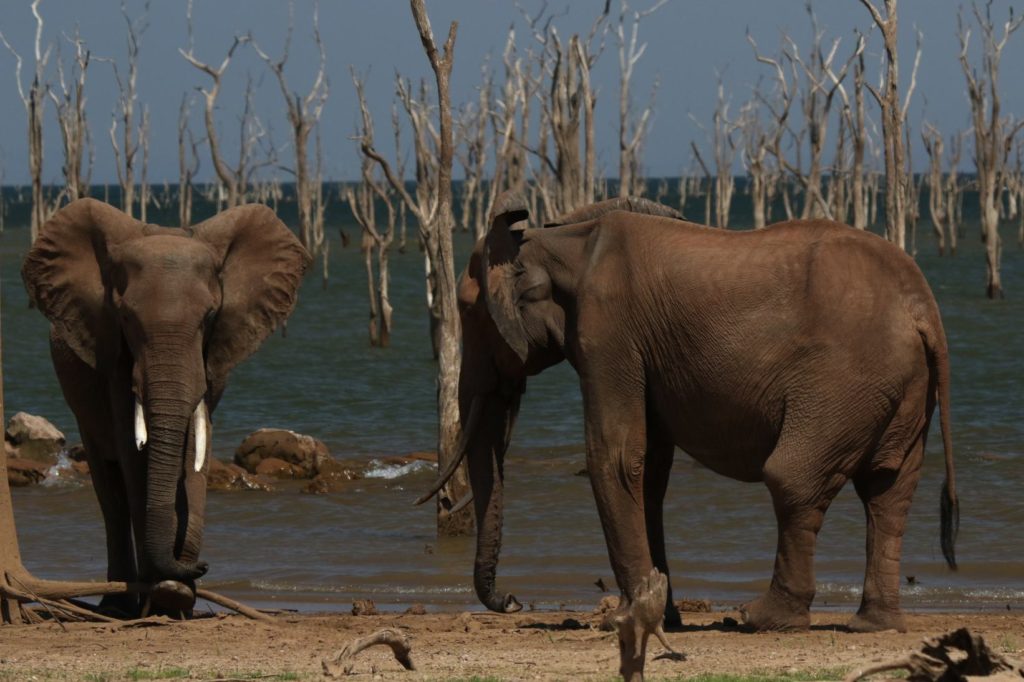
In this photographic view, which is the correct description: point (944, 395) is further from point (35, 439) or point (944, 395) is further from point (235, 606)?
point (35, 439)

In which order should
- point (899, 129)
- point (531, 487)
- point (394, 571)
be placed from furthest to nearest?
point (899, 129) < point (531, 487) < point (394, 571)

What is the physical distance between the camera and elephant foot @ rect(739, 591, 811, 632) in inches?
307

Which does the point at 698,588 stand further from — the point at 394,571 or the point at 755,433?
the point at 755,433

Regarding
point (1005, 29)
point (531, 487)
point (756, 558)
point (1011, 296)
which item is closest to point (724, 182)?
point (1011, 296)

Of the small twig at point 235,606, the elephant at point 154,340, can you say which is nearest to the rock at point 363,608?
the small twig at point 235,606

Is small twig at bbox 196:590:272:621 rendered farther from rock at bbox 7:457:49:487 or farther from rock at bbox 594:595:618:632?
rock at bbox 7:457:49:487

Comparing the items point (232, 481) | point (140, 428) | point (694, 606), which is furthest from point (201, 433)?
point (232, 481)

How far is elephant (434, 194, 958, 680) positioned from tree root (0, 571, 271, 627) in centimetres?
179

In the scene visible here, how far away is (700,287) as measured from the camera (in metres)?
7.89

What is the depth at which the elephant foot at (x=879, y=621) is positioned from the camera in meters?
7.87

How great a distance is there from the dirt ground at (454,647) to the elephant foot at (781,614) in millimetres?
77

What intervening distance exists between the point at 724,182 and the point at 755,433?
47.9m

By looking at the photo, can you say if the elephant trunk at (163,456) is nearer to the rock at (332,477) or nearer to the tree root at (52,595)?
the tree root at (52,595)

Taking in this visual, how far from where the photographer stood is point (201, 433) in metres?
8.72
